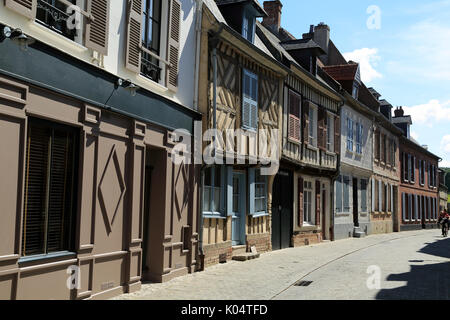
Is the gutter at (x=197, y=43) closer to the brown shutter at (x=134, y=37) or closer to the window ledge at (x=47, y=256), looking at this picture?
the brown shutter at (x=134, y=37)

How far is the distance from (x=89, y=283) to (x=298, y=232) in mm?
10391

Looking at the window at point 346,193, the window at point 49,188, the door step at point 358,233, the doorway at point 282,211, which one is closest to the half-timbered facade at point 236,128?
the doorway at point 282,211

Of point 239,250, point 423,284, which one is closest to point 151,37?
point 239,250

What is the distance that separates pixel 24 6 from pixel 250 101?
7416 millimetres

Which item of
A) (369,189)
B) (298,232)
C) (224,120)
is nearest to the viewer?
(224,120)

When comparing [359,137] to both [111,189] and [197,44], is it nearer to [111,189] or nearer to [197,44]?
[197,44]

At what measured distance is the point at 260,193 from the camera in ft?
43.8

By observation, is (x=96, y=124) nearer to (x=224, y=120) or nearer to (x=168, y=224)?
(x=168, y=224)

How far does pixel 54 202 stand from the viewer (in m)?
6.23

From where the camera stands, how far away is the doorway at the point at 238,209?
12.1 m

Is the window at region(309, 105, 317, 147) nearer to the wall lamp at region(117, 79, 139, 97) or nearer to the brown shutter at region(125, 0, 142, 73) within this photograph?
the brown shutter at region(125, 0, 142, 73)

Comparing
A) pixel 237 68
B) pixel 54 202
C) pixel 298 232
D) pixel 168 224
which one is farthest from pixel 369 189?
pixel 54 202

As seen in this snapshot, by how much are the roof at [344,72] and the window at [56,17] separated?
17.2 m

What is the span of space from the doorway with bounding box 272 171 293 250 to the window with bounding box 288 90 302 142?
1.28 meters
